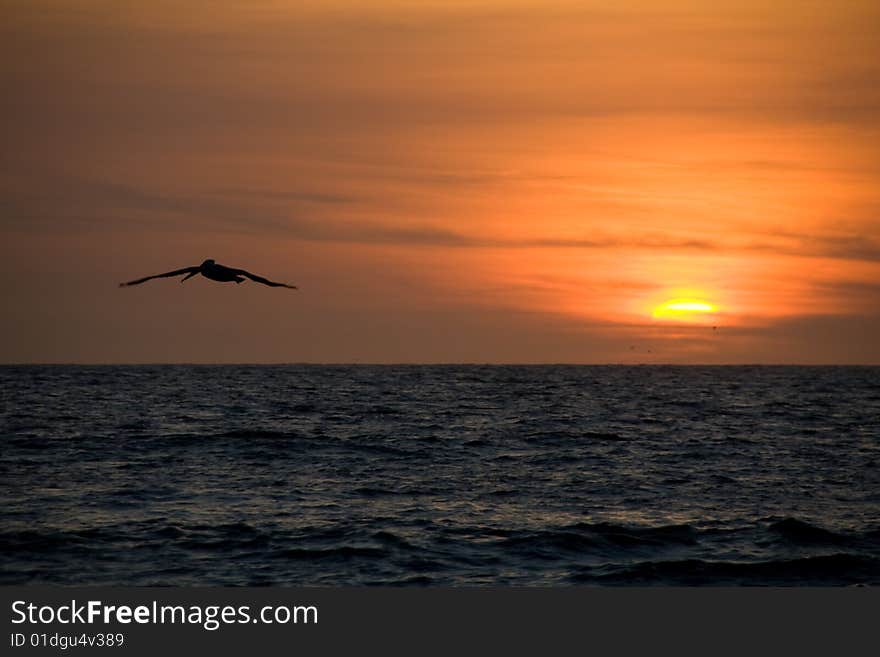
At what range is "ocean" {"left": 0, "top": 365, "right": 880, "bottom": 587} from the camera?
920 inches

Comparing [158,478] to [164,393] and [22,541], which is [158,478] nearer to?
[22,541]

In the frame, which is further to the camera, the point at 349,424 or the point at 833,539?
the point at 349,424

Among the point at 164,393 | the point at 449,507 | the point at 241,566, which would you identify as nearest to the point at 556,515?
the point at 449,507

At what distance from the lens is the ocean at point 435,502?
23.4m

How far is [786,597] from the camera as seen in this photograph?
1808 centimetres

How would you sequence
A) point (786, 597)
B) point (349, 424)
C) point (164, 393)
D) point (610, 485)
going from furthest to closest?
point (164, 393), point (349, 424), point (610, 485), point (786, 597)

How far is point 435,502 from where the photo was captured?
101ft

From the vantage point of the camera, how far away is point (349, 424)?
190 feet

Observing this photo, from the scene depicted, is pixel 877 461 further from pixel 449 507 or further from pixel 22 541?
pixel 22 541

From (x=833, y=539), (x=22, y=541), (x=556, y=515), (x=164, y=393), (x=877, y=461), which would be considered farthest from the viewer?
(x=164, y=393)

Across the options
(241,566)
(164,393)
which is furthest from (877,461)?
(164,393)

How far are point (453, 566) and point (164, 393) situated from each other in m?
76.8

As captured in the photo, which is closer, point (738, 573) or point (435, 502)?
point (738, 573)

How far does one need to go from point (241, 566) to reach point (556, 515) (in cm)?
880
